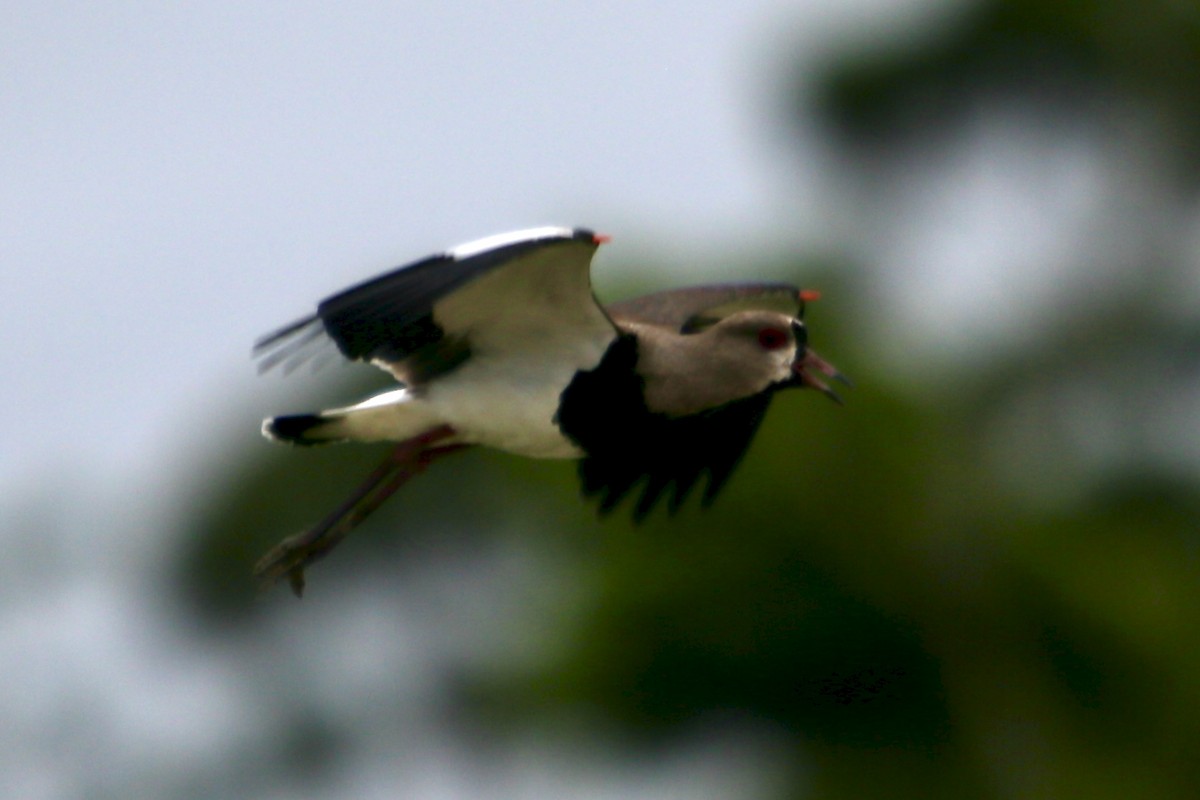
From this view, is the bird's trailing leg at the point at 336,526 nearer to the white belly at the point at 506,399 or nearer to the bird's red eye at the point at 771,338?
the white belly at the point at 506,399

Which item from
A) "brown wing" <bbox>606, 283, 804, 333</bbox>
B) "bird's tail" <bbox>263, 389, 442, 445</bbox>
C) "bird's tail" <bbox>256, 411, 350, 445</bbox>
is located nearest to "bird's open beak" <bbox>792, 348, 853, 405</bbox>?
"brown wing" <bbox>606, 283, 804, 333</bbox>

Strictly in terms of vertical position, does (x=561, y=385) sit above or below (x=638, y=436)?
above

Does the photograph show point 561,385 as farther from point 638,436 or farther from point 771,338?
point 771,338

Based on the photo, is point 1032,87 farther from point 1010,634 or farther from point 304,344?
point 304,344

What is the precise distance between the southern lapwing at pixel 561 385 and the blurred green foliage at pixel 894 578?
2119 cm

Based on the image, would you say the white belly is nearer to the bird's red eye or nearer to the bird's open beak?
the bird's red eye

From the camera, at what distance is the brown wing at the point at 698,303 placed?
13156 millimetres

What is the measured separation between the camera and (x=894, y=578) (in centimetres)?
3606

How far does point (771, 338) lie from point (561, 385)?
1.15 metres

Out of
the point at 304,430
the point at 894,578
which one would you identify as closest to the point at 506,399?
the point at 304,430

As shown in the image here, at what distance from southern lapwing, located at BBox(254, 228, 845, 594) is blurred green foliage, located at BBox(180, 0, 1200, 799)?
21.2 meters

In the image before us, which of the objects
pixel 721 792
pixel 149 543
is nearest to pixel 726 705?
pixel 721 792

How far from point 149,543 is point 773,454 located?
1098 cm

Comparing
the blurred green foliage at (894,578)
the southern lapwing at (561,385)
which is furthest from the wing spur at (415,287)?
the blurred green foliage at (894,578)
